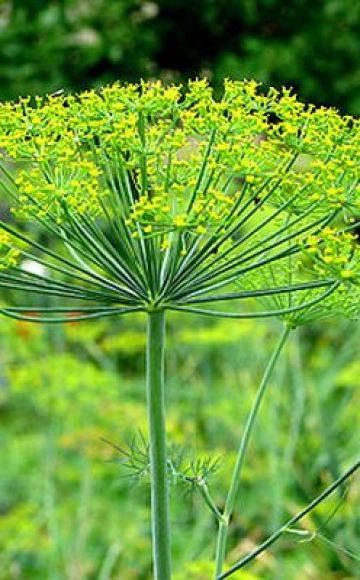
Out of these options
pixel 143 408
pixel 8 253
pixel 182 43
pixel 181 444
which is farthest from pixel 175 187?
pixel 182 43

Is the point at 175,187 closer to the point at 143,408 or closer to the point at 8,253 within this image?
the point at 8,253

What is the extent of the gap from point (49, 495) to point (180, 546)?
43 cm

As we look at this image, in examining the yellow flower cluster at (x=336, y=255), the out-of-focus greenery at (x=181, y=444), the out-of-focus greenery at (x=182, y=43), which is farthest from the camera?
the out-of-focus greenery at (x=182, y=43)

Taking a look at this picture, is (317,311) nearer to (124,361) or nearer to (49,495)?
(49,495)

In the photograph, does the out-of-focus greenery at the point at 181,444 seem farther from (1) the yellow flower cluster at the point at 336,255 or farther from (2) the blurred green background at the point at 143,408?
(1) the yellow flower cluster at the point at 336,255

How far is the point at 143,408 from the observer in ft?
10.9

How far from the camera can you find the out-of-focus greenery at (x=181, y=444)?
2891 millimetres

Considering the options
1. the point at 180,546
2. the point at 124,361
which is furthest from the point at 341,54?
the point at 180,546

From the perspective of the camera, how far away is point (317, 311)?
1.00 m

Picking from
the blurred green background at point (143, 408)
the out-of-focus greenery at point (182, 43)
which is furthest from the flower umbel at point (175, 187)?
the out-of-focus greenery at point (182, 43)

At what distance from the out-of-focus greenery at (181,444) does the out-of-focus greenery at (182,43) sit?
148 cm

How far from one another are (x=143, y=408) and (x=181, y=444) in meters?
0.54

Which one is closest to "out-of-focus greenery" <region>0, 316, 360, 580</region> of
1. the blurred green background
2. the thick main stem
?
the blurred green background

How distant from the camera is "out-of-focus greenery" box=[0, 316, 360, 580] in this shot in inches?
114
